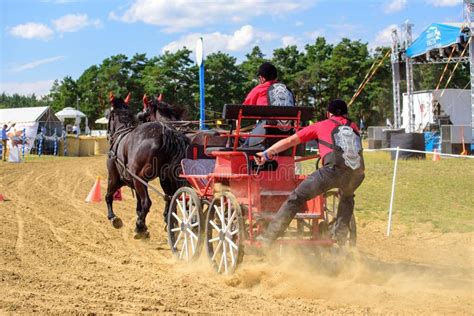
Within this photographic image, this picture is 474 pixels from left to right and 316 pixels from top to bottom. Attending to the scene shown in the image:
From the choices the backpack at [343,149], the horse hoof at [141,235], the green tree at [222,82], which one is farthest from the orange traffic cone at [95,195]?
the green tree at [222,82]

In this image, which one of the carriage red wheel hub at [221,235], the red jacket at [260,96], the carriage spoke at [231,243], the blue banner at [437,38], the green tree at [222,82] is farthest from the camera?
the green tree at [222,82]

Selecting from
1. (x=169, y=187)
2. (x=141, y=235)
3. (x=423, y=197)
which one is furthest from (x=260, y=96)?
(x=423, y=197)

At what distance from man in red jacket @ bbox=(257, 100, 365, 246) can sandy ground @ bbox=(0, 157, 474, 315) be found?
0.64 metres

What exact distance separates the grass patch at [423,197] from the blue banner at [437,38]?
8.59 metres

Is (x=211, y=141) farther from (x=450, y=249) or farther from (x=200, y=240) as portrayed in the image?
(x=450, y=249)

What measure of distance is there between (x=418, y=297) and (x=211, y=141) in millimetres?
3919

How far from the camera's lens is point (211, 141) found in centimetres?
839

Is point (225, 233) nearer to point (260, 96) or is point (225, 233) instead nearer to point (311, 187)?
point (311, 187)

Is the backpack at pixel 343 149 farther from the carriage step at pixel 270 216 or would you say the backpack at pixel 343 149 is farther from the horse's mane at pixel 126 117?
the horse's mane at pixel 126 117

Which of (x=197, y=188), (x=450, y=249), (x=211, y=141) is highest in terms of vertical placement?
(x=211, y=141)

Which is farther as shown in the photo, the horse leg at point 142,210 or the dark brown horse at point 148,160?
the dark brown horse at point 148,160

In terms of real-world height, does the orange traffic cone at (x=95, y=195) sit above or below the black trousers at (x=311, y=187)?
below

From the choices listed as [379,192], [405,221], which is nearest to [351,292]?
[405,221]

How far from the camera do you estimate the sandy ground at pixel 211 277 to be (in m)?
5.10
